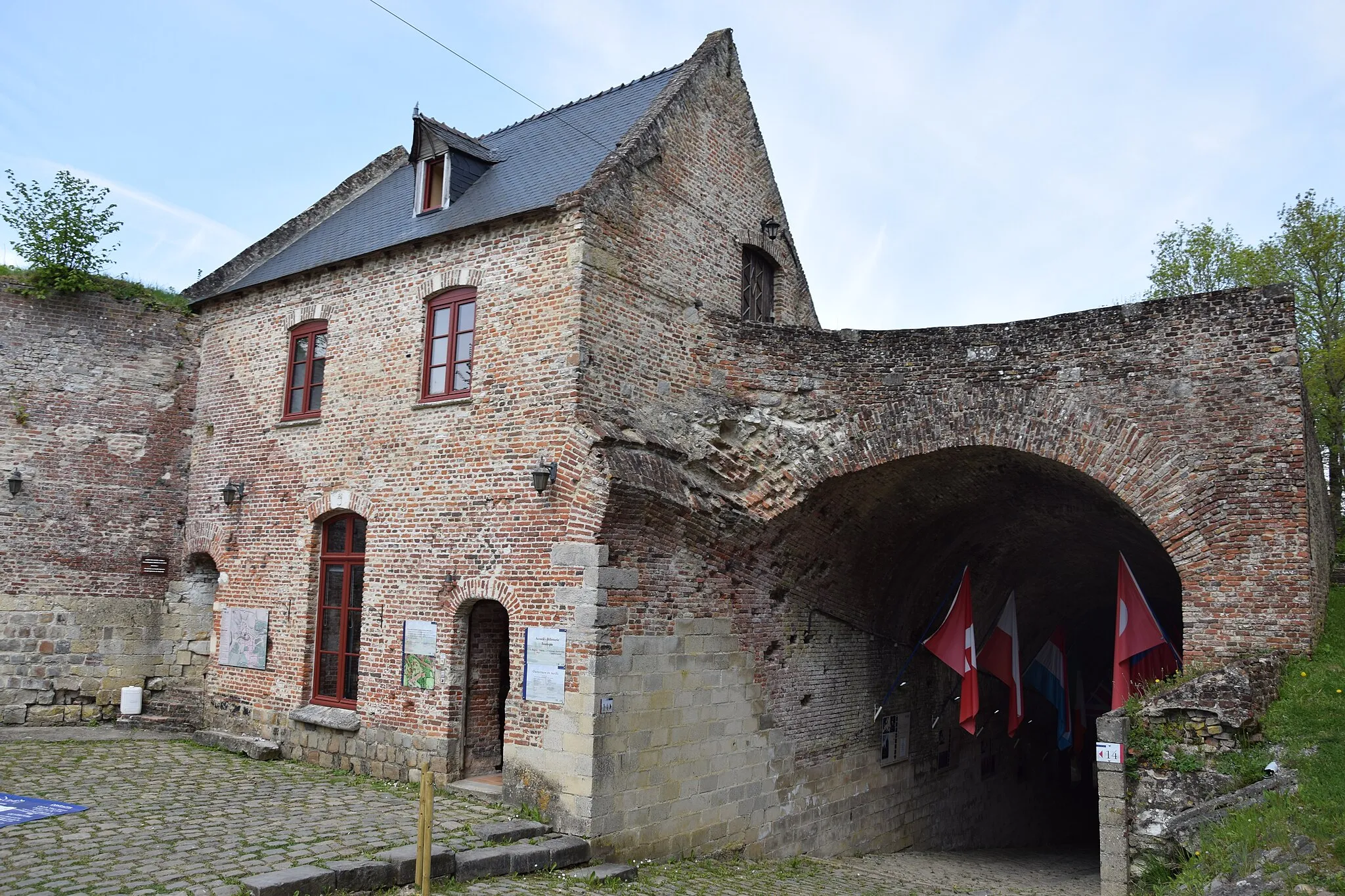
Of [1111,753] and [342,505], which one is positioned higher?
[342,505]

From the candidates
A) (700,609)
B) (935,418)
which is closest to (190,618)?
(700,609)

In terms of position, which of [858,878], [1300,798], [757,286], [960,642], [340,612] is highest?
[757,286]

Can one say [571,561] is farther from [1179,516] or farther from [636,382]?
[1179,516]

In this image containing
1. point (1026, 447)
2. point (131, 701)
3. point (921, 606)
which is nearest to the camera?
point (1026, 447)

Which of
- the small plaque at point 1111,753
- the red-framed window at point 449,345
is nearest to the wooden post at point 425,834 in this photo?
the red-framed window at point 449,345

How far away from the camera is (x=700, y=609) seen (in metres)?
10.7

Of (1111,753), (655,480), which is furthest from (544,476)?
(1111,753)

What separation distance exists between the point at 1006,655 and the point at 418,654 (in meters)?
8.23

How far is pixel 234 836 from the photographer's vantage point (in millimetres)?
8133

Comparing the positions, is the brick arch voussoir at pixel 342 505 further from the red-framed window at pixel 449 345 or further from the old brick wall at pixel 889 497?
the old brick wall at pixel 889 497

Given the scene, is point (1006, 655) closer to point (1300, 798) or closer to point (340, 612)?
point (1300, 798)

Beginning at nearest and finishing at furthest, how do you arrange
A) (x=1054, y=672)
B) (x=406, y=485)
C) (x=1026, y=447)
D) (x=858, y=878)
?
(x=1026, y=447)
(x=406, y=485)
(x=858, y=878)
(x=1054, y=672)

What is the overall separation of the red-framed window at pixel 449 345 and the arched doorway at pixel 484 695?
8.27 feet

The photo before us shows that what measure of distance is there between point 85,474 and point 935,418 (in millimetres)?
11793
